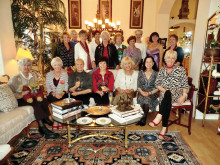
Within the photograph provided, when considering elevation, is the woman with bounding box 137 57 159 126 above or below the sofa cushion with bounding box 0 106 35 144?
above

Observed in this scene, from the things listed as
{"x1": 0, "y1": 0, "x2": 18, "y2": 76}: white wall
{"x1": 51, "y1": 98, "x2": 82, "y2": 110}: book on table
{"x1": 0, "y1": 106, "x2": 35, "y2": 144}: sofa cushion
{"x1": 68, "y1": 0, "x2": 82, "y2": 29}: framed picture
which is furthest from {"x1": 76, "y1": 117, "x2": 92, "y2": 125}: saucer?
{"x1": 68, "y1": 0, "x2": 82, "y2": 29}: framed picture

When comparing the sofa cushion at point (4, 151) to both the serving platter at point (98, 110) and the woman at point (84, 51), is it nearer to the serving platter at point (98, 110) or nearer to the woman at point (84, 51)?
the serving platter at point (98, 110)

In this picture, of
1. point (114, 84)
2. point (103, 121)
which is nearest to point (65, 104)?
point (103, 121)

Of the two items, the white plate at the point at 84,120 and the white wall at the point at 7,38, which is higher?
the white wall at the point at 7,38

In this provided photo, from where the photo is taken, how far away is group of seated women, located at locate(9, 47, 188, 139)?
8.94ft

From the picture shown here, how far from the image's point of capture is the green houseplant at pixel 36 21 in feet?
12.4

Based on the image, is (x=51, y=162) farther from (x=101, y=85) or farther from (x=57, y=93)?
(x=101, y=85)

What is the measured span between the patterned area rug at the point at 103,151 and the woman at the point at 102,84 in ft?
2.53

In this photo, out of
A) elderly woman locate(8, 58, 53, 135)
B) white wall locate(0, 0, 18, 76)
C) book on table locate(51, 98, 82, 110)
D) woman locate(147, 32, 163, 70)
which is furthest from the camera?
woman locate(147, 32, 163, 70)

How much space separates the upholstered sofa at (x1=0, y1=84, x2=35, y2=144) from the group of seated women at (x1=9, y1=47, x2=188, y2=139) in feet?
0.46

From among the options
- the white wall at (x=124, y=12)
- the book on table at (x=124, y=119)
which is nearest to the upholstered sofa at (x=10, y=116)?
the book on table at (x=124, y=119)

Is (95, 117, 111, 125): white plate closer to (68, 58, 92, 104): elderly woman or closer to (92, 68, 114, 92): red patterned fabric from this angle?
(68, 58, 92, 104): elderly woman

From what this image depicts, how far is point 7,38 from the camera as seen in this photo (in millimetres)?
3584

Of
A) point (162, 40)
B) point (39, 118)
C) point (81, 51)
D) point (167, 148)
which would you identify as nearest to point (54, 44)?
point (81, 51)
